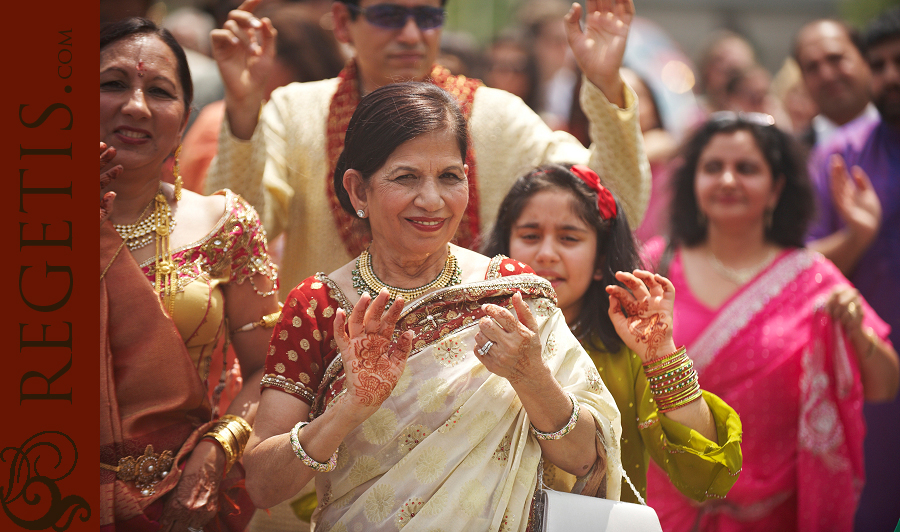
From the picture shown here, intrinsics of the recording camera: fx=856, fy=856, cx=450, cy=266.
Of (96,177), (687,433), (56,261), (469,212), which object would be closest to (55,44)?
(96,177)

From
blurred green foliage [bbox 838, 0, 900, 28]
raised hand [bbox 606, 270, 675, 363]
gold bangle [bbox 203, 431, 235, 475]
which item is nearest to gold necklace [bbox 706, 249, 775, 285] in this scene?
raised hand [bbox 606, 270, 675, 363]

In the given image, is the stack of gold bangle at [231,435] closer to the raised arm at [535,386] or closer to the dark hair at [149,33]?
the raised arm at [535,386]

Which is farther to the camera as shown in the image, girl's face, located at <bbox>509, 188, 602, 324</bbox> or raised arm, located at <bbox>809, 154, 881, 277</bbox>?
raised arm, located at <bbox>809, 154, 881, 277</bbox>

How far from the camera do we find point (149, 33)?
8.30 ft

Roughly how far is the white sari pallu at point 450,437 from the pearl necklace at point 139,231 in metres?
0.59

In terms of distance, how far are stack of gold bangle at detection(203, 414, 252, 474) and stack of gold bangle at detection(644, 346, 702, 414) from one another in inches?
46.9

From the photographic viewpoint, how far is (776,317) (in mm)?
3863

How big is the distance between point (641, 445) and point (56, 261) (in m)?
1.81

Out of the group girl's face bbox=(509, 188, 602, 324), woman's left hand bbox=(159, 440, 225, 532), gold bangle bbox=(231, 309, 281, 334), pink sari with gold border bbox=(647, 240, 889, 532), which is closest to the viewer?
woman's left hand bbox=(159, 440, 225, 532)

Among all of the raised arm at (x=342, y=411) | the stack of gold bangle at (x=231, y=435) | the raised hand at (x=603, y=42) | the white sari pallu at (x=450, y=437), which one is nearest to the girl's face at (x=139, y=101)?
the white sari pallu at (x=450, y=437)

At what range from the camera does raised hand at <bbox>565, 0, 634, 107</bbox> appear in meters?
3.12

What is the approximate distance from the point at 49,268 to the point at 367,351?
0.77 meters

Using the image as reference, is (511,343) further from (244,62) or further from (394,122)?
(244,62)

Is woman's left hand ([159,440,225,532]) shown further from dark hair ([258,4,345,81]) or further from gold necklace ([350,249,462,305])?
dark hair ([258,4,345,81])
